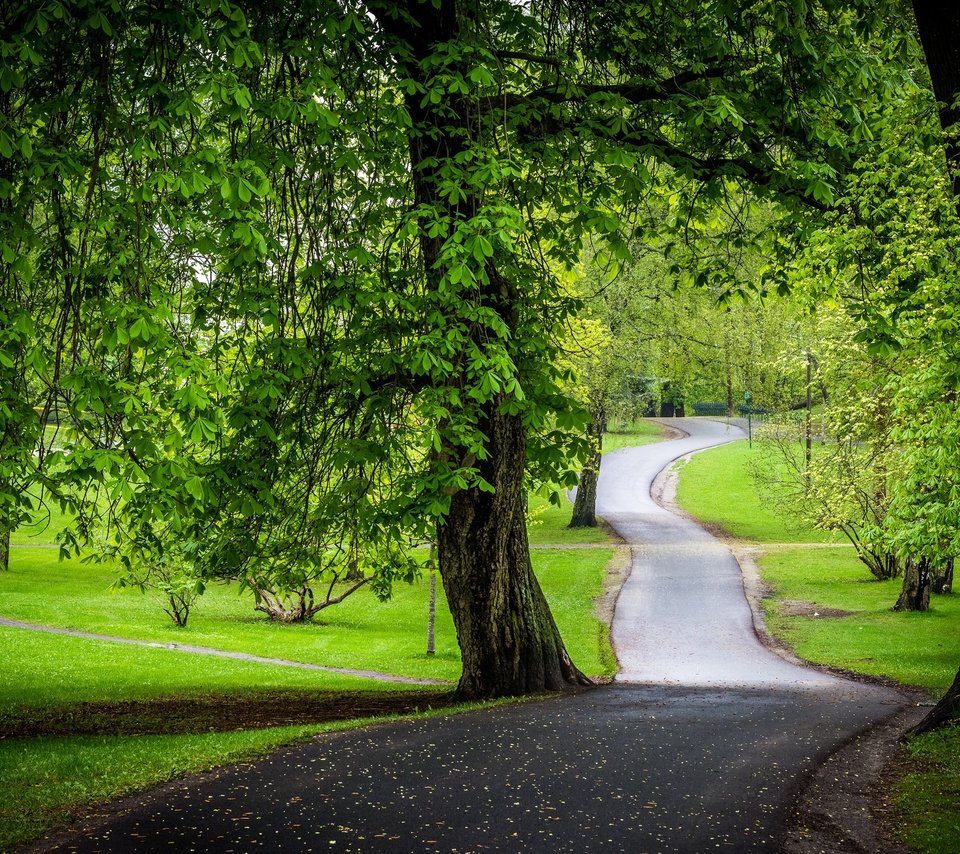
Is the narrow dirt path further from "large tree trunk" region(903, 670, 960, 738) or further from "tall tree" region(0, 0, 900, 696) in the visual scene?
"large tree trunk" region(903, 670, 960, 738)

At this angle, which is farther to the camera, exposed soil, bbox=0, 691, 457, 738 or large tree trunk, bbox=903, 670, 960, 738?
exposed soil, bbox=0, 691, 457, 738

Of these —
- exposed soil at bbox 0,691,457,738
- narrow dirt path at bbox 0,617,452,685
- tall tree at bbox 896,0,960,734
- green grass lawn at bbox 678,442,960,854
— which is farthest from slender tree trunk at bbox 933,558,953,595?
tall tree at bbox 896,0,960,734

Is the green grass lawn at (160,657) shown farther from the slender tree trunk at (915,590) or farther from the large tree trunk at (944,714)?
the slender tree trunk at (915,590)

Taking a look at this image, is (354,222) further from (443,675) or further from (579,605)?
(579,605)

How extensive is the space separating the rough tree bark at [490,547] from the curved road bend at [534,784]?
0.83 m

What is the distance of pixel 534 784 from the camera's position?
27.9 ft

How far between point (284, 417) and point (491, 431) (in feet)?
8.37

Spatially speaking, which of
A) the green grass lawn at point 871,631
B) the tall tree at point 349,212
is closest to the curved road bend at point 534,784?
the green grass lawn at point 871,631

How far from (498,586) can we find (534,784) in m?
4.64

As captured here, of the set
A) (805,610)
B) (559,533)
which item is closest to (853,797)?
(805,610)

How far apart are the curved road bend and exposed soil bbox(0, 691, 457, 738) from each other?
210cm

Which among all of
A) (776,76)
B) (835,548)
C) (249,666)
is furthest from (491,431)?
(835,548)

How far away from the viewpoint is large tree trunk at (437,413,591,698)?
1229 centimetres

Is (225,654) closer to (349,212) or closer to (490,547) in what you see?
(490,547)
